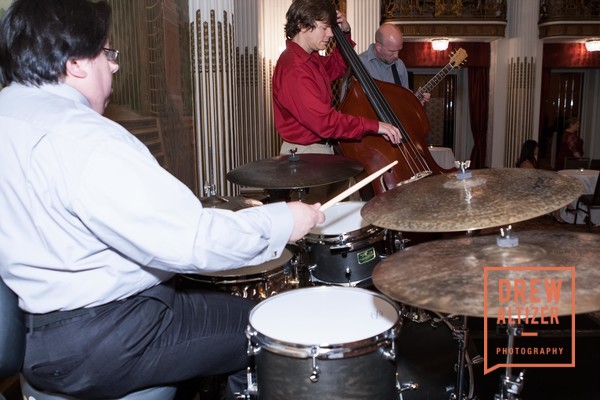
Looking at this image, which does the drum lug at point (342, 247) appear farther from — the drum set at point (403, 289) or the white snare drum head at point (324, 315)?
the white snare drum head at point (324, 315)

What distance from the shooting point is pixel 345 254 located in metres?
2.22

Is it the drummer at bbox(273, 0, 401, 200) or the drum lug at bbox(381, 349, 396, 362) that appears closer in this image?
the drum lug at bbox(381, 349, 396, 362)

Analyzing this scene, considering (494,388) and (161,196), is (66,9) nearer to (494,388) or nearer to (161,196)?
(161,196)

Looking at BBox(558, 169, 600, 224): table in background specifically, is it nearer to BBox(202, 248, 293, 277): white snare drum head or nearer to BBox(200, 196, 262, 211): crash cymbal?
BBox(200, 196, 262, 211): crash cymbal

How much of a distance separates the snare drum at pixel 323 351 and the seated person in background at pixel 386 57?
2.95 metres

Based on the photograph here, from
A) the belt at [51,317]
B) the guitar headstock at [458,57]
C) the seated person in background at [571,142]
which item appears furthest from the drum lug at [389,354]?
the seated person in background at [571,142]

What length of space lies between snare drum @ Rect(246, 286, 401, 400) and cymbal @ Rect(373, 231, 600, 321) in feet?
0.53

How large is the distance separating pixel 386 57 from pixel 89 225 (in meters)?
3.51

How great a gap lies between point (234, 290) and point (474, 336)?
4.86 feet

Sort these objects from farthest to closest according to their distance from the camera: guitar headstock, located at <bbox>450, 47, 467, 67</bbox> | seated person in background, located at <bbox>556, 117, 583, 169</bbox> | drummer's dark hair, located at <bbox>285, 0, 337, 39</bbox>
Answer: seated person in background, located at <bbox>556, 117, 583, 169</bbox> → guitar headstock, located at <bbox>450, 47, 467, 67</bbox> → drummer's dark hair, located at <bbox>285, 0, 337, 39</bbox>

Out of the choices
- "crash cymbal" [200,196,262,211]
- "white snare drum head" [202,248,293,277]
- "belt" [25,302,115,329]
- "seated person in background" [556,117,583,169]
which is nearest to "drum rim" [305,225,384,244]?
"white snare drum head" [202,248,293,277]

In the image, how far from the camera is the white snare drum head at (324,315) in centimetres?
155

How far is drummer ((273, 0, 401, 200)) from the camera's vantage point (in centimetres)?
300

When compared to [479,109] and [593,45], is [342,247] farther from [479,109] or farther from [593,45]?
[593,45]
